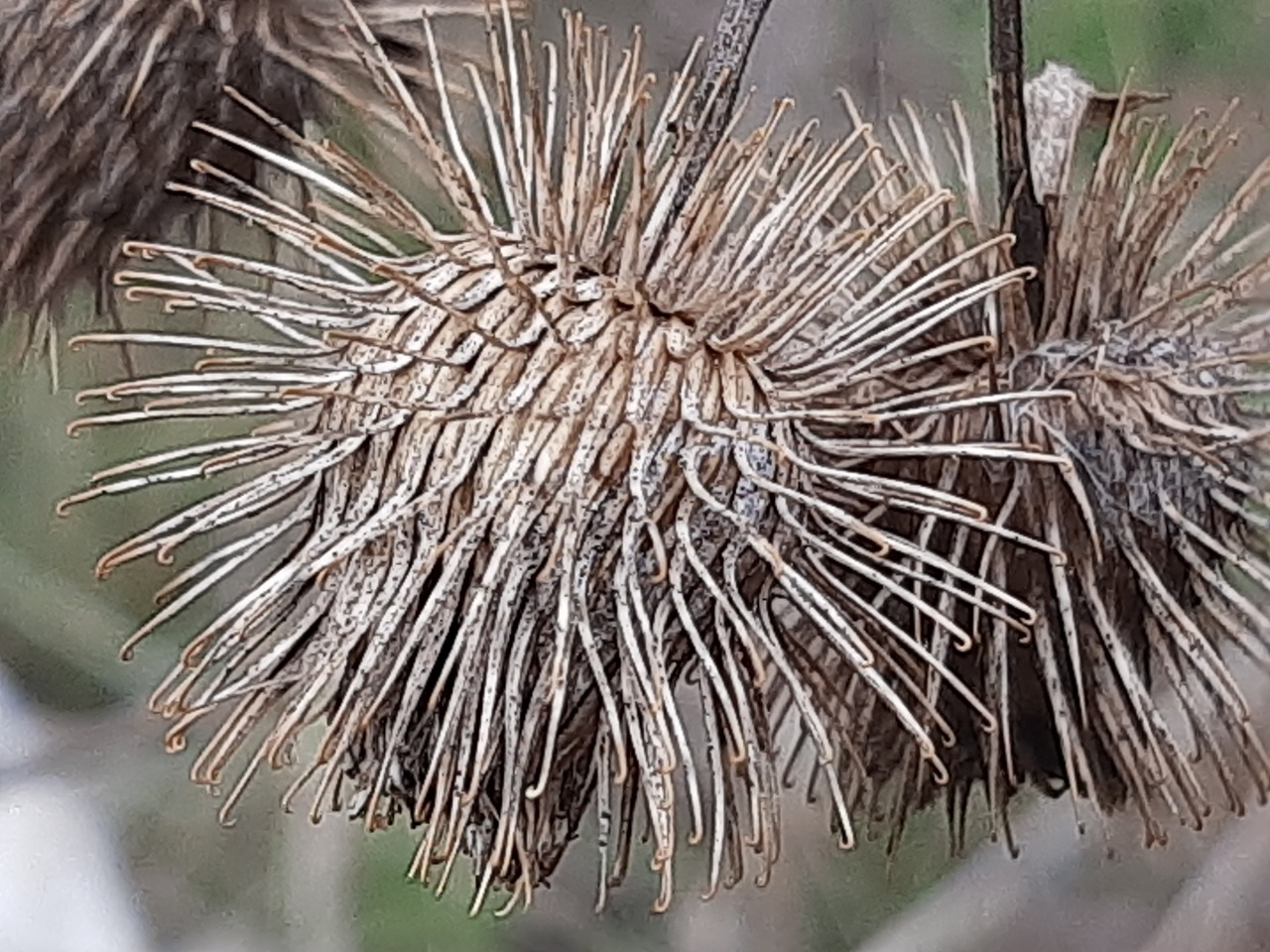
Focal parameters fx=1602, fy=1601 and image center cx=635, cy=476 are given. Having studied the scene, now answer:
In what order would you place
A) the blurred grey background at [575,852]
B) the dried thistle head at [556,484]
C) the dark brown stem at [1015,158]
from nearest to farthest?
1. the dried thistle head at [556,484]
2. the dark brown stem at [1015,158]
3. the blurred grey background at [575,852]

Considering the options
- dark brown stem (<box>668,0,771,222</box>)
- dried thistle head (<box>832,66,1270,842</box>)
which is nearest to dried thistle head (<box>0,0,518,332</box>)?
dark brown stem (<box>668,0,771,222</box>)

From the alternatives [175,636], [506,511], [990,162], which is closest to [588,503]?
[506,511]

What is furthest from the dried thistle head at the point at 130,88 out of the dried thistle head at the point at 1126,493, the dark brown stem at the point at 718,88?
the dried thistle head at the point at 1126,493

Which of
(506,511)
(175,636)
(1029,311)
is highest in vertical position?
(1029,311)

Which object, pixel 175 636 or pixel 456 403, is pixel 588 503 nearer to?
pixel 456 403

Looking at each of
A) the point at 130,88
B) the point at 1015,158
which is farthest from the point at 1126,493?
the point at 130,88

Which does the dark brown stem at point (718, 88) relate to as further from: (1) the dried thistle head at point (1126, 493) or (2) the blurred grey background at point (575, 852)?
(2) the blurred grey background at point (575, 852)
